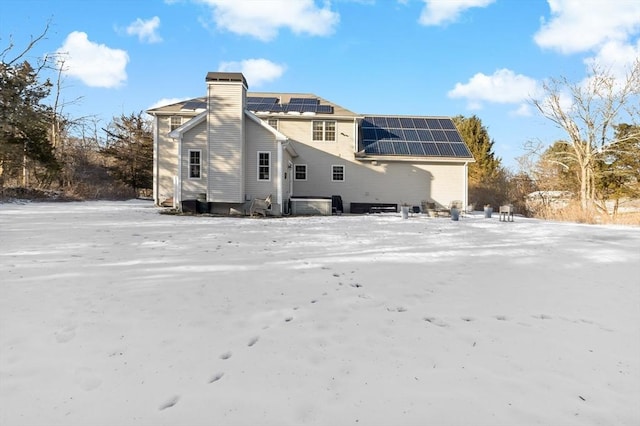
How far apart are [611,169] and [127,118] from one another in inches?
1472

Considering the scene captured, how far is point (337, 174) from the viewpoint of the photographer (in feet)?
70.2

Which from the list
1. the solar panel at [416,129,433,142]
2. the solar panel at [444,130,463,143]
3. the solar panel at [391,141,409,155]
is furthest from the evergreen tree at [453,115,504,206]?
the solar panel at [391,141,409,155]

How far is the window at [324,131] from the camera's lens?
21.1 meters

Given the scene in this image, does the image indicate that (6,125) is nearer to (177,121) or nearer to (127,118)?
(177,121)

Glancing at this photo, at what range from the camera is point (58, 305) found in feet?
12.7

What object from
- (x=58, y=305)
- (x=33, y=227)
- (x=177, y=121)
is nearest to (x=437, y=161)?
(x=177, y=121)

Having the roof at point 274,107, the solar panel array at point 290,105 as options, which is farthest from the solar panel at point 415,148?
the solar panel array at point 290,105

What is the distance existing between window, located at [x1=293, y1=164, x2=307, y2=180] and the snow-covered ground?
48.9 feet

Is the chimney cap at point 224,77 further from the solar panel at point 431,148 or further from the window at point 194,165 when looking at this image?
the solar panel at point 431,148

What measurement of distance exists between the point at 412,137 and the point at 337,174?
5.75 metres

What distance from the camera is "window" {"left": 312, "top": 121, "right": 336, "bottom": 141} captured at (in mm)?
21141

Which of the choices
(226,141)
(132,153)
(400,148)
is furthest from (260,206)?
(132,153)

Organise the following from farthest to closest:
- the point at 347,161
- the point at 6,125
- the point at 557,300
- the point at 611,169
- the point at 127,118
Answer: the point at 127,118 → the point at 611,169 → the point at 347,161 → the point at 6,125 → the point at 557,300

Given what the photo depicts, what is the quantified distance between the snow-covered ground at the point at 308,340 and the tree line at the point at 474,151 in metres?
18.2
